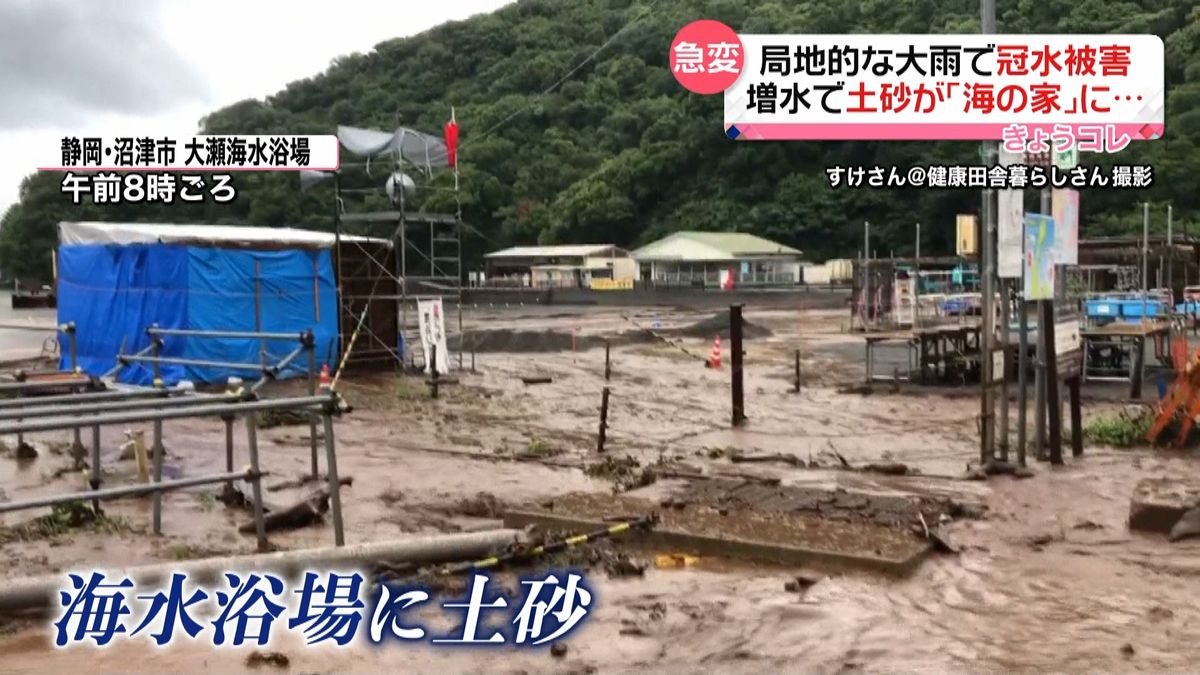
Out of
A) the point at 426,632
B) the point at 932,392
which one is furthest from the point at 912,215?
the point at 426,632

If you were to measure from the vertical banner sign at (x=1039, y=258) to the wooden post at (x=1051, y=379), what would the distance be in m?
0.20

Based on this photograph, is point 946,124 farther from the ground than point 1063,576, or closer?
farther from the ground

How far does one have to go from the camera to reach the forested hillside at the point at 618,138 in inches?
2346

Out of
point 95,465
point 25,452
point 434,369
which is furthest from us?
point 434,369

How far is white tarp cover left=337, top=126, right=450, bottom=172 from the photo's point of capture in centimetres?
2395

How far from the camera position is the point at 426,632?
5719 millimetres

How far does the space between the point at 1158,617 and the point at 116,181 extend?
11.7m

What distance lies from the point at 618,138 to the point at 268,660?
3284 inches

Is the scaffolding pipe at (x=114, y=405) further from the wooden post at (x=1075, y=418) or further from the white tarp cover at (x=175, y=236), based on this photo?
the white tarp cover at (x=175, y=236)

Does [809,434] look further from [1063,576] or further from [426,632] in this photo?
[426,632]

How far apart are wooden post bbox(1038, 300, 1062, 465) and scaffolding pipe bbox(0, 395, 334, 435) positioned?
7.18m

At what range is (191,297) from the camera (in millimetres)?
18797

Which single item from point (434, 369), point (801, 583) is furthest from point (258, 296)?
point (801, 583)

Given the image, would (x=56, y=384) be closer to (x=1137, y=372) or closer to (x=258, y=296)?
(x=258, y=296)
